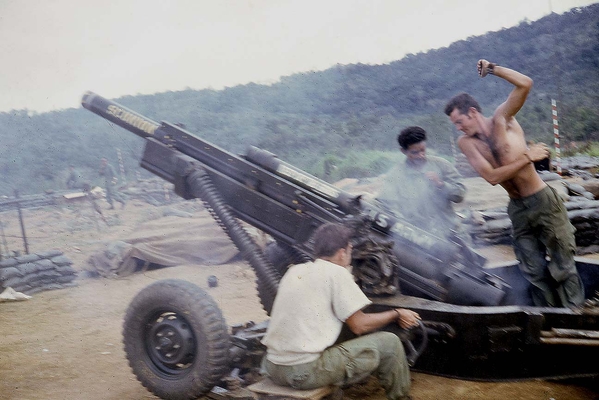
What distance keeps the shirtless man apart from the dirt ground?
0.73 meters

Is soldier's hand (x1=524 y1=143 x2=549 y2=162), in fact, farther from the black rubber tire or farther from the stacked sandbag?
the stacked sandbag

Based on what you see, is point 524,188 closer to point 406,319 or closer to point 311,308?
point 406,319

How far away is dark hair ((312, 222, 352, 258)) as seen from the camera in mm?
3020

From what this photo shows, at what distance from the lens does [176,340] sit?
12.2 ft

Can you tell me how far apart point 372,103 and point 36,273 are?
1261cm

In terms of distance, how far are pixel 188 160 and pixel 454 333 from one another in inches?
98.9

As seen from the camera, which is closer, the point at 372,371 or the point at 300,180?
the point at 372,371

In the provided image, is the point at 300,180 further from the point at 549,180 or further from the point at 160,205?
the point at 160,205

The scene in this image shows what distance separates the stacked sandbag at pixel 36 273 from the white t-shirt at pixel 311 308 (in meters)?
6.96

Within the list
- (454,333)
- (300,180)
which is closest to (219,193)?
(300,180)

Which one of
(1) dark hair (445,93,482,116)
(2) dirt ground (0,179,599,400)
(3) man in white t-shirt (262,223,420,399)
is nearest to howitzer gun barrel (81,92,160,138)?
(2) dirt ground (0,179,599,400)

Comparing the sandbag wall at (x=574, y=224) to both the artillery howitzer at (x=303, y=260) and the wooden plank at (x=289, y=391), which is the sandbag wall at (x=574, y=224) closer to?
the artillery howitzer at (x=303, y=260)

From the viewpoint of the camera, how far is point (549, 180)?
828 cm

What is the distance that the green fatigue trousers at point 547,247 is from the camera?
3639 millimetres
